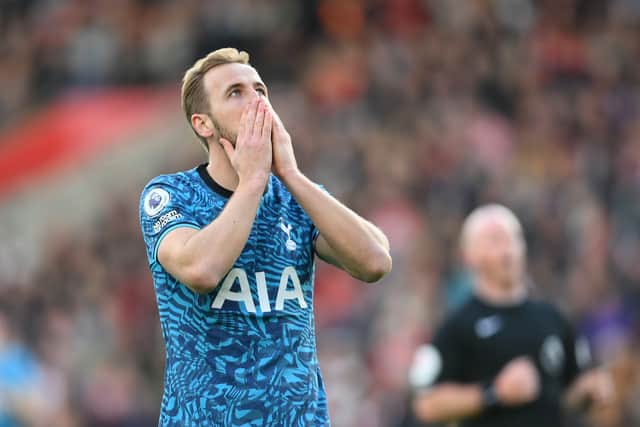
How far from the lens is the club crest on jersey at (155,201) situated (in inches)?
171

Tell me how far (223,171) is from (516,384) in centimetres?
284

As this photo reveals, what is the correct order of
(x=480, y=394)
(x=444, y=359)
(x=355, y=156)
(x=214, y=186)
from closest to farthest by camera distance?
(x=214, y=186) < (x=480, y=394) < (x=444, y=359) < (x=355, y=156)

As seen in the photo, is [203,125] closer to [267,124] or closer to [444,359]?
[267,124]

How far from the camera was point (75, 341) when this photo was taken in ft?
42.9

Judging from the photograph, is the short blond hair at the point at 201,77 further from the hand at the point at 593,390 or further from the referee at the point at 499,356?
the hand at the point at 593,390

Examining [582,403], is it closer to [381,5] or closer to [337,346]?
[337,346]

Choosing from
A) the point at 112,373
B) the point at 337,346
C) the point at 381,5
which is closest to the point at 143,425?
the point at 112,373

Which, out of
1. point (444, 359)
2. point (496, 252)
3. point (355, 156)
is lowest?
point (444, 359)

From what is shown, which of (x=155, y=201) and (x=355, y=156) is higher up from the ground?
(x=355, y=156)

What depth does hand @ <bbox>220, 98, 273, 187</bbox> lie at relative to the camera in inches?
166

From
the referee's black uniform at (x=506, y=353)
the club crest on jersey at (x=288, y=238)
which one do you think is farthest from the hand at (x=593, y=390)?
the club crest on jersey at (x=288, y=238)

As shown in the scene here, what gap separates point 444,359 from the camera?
7105 mm

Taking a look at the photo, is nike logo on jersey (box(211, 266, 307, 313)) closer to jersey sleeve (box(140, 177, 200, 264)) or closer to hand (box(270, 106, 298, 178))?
jersey sleeve (box(140, 177, 200, 264))

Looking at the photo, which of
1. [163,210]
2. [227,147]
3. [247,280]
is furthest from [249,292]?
[227,147]
